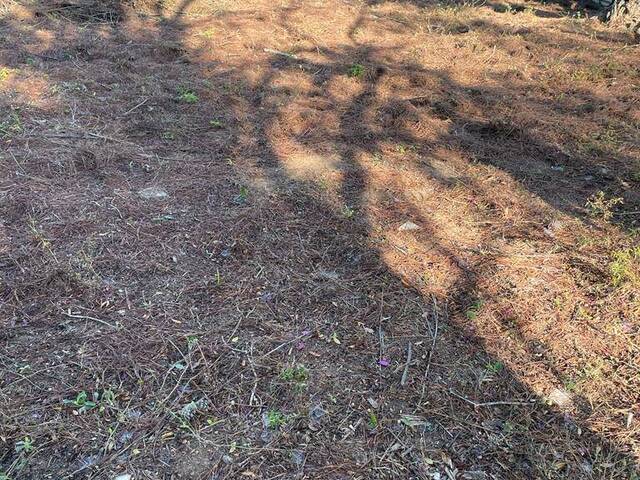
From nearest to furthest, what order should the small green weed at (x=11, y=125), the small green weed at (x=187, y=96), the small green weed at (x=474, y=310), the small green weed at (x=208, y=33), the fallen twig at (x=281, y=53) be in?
the small green weed at (x=474, y=310) → the small green weed at (x=11, y=125) → the small green weed at (x=187, y=96) → the fallen twig at (x=281, y=53) → the small green weed at (x=208, y=33)

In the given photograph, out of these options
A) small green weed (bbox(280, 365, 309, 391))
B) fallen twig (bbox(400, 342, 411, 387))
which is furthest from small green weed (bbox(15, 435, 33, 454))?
fallen twig (bbox(400, 342, 411, 387))

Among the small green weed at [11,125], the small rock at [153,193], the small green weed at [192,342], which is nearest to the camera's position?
the small green weed at [192,342]

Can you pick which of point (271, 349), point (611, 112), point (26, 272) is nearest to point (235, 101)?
point (26, 272)

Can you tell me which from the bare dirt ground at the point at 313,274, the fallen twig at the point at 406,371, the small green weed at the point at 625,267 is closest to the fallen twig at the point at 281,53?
the bare dirt ground at the point at 313,274

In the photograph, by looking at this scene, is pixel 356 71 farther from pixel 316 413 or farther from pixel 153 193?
pixel 316 413

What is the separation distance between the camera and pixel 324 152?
4141mm

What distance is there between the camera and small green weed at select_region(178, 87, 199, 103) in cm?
482

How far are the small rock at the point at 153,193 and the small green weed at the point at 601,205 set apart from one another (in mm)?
2808

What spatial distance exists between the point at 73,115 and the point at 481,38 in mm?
5404

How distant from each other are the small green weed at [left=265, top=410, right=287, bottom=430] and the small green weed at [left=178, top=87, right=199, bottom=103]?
11.7ft

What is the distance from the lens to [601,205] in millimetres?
3336

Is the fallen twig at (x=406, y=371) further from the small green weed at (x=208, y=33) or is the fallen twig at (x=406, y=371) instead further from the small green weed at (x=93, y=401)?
the small green weed at (x=208, y=33)

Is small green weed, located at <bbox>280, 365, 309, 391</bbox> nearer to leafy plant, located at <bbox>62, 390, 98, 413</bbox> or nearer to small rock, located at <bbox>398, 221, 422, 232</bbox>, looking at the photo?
leafy plant, located at <bbox>62, 390, 98, 413</bbox>

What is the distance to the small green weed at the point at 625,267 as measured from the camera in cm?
275
